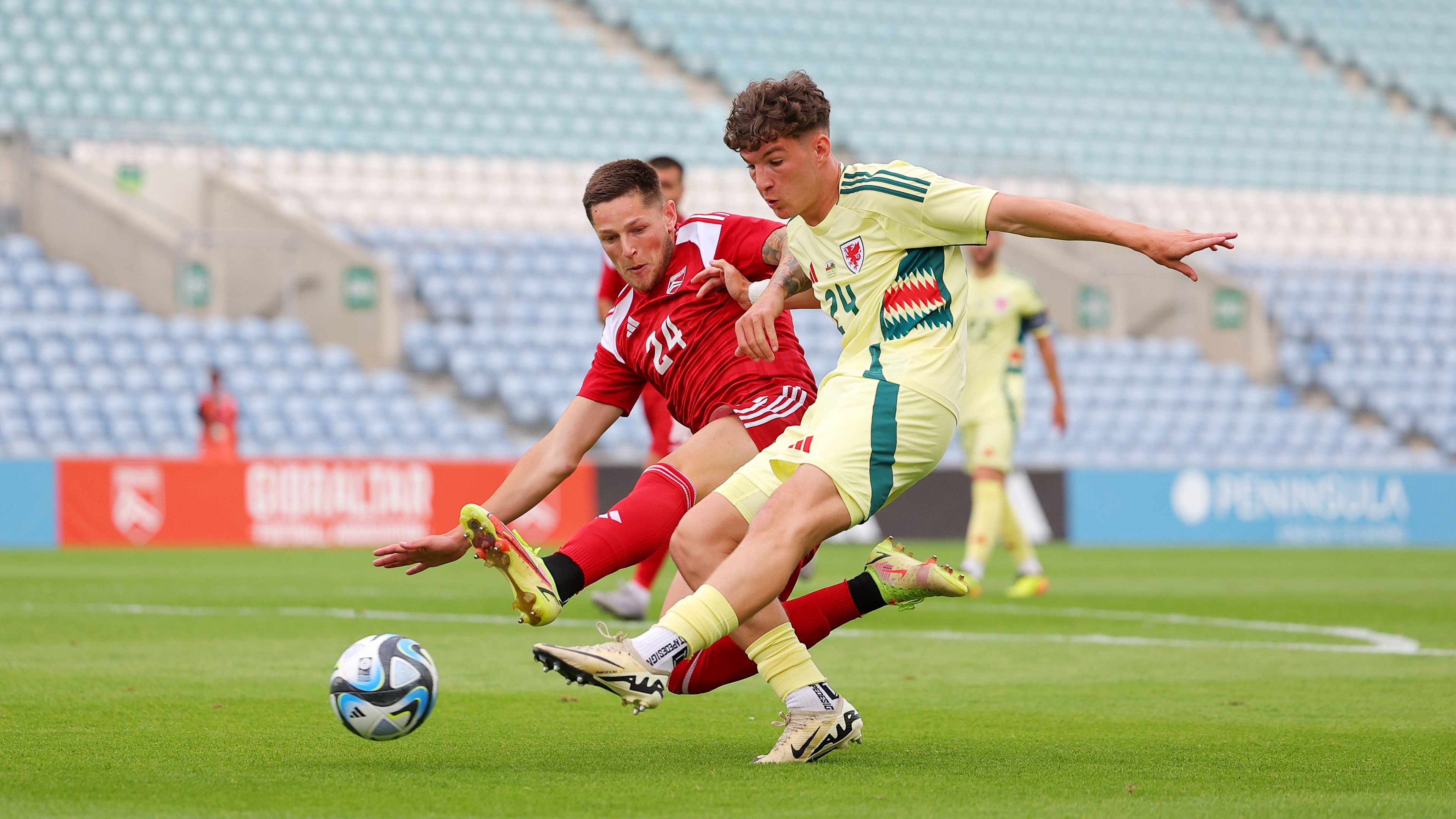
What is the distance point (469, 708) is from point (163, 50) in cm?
1873

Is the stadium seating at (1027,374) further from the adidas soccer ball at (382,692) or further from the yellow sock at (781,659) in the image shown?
the adidas soccer ball at (382,692)

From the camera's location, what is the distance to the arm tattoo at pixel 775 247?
4703 millimetres

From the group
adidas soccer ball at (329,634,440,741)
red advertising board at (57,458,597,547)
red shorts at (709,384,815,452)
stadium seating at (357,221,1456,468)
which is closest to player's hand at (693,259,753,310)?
red shorts at (709,384,815,452)

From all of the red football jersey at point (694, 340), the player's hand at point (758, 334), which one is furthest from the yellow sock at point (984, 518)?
the player's hand at point (758, 334)

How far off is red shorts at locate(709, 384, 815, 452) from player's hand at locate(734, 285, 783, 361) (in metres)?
0.48

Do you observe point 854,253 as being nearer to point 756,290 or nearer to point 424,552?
point 756,290

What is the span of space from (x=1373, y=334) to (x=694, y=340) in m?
21.3

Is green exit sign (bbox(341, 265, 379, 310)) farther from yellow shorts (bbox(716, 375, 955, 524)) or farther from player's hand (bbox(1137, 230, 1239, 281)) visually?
player's hand (bbox(1137, 230, 1239, 281))

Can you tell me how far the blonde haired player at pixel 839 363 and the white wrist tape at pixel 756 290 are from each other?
0.07m

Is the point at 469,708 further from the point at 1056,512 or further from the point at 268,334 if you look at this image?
the point at 268,334

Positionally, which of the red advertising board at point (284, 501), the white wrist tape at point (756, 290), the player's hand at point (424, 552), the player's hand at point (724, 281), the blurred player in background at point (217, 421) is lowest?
the red advertising board at point (284, 501)

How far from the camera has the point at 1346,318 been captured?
23938 mm

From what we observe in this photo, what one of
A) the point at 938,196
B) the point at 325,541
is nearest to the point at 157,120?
the point at 325,541

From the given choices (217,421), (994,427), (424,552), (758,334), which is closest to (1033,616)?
(994,427)
